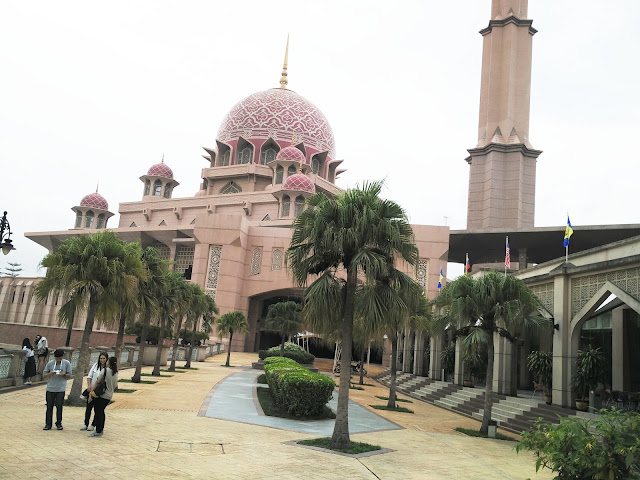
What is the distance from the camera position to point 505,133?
55781 mm

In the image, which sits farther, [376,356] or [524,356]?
[376,356]

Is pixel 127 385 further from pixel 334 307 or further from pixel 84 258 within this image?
pixel 334 307

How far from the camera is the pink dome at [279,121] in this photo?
2778 inches

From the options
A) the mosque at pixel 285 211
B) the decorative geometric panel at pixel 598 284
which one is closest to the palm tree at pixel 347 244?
the decorative geometric panel at pixel 598 284

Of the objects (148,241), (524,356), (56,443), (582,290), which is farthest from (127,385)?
(148,241)

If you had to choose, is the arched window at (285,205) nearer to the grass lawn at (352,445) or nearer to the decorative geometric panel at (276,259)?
the decorative geometric panel at (276,259)

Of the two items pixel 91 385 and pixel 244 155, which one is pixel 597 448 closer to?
pixel 91 385

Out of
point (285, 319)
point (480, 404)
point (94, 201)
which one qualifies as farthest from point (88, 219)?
point (480, 404)

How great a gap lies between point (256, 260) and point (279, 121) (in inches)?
945

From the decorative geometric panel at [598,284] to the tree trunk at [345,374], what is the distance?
7969mm

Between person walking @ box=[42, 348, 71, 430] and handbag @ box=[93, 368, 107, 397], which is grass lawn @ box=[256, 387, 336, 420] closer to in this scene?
handbag @ box=[93, 368, 107, 397]

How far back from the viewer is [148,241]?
65062mm

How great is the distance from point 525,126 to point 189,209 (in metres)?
38.8

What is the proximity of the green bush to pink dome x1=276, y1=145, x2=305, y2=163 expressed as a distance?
5906 cm
